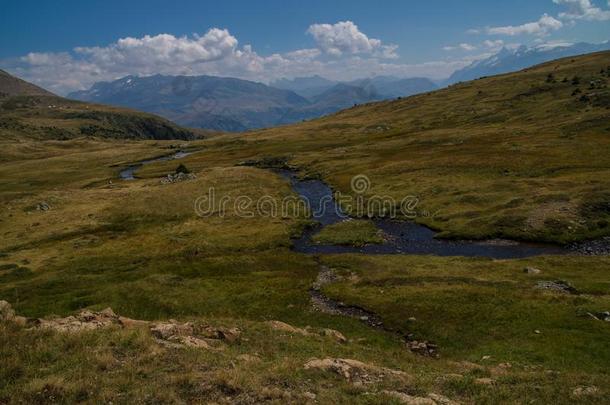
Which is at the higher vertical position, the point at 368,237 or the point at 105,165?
the point at 105,165

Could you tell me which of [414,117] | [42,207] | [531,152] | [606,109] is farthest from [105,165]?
[606,109]

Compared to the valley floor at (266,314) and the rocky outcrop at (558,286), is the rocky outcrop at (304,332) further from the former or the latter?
the rocky outcrop at (558,286)

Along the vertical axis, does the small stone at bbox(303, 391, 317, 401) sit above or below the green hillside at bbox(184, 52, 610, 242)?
below

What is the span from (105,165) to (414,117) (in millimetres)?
133007

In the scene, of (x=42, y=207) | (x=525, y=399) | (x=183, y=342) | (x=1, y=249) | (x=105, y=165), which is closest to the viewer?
(x=525, y=399)

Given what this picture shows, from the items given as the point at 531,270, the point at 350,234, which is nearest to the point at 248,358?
the point at 531,270

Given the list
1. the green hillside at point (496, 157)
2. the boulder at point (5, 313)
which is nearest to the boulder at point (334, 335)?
the boulder at point (5, 313)

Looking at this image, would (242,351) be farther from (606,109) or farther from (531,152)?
(606,109)

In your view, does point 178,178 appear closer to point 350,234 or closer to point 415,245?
point 350,234

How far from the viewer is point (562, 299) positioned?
37.1 m

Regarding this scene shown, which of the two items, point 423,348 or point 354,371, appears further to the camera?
point 423,348

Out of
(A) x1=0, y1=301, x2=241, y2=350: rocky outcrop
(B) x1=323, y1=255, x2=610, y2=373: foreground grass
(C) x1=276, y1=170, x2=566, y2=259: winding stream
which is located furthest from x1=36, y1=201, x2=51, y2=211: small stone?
(A) x1=0, y1=301, x2=241, y2=350: rocky outcrop

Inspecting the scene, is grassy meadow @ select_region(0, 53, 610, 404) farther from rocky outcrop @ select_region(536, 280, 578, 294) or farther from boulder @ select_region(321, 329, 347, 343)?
boulder @ select_region(321, 329, 347, 343)

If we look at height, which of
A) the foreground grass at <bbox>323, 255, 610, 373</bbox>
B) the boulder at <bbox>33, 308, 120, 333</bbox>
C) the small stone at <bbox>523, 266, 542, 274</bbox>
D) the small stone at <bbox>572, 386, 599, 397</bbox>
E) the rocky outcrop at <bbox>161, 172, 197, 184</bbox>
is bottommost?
the foreground grass at <bbox>323, 255, 610, 373</bbox>
